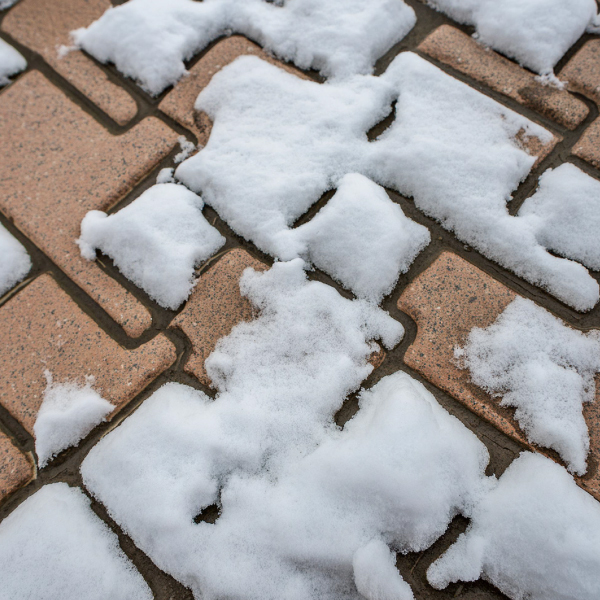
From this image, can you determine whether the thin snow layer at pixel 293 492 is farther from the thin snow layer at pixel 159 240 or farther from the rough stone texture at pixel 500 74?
the rough stone texture at pixel 500 74

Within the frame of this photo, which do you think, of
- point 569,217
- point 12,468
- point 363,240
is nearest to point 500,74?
point 569,217

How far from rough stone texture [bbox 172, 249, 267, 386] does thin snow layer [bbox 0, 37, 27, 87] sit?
885 millimetres

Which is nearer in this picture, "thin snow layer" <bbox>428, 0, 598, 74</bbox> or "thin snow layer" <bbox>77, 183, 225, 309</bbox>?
"thin snow layer" <bbox>77, 183, 225, 309</bbox>

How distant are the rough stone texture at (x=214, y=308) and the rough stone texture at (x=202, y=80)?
365mm

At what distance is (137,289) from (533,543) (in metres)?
0.97

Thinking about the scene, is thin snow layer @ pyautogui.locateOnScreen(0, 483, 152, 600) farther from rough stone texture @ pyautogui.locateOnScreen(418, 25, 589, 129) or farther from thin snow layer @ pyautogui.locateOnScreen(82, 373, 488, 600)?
rough stone texture @ pyautogui.locateOnScreen(418, 25, 589, 129)

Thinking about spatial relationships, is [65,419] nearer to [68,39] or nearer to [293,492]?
[293,492]

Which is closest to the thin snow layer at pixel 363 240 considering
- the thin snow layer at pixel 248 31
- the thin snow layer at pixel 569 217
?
the thin snow layer at pixel 569 217

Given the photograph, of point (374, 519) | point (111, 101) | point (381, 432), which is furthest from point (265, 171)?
point (374, 519)

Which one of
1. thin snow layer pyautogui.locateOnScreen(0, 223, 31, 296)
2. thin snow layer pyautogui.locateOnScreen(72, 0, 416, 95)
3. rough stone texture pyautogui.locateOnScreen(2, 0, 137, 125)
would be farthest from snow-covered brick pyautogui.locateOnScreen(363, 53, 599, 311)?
thin snow layer pyautogui.locateOnScreen(0, 223, 31, 296)

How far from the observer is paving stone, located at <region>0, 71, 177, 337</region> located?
1.12 meters

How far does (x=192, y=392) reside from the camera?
39.5 inches

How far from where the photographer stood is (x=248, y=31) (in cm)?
132

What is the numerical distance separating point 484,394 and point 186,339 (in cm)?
66
